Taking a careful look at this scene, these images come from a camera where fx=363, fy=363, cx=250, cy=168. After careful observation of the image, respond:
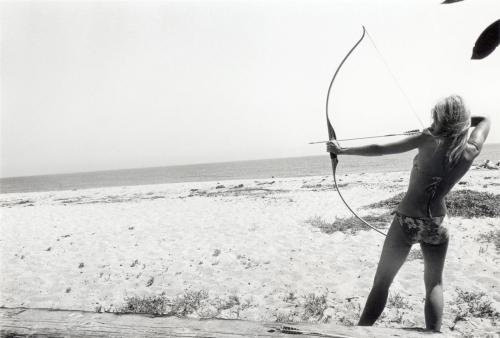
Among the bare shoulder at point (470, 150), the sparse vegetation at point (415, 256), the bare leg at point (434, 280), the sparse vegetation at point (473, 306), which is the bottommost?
the sparse vegetation at point (473, 306)

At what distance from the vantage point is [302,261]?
639cm

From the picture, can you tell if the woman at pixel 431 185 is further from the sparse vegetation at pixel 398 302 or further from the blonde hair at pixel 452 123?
the sparse vegetation at pixel 398 302

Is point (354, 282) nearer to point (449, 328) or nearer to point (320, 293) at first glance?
point (320, 293)

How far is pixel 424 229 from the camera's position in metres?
2.68

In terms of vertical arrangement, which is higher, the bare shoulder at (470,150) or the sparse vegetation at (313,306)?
the bare shoulder at (470,150)

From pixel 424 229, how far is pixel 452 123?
83 cm

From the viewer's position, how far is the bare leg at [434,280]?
9.01 feet

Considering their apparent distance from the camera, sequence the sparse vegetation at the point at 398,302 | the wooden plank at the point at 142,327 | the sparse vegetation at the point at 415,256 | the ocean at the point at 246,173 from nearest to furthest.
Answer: the wooden plank at the point at 142,327
the sparse vegetation at the point at 398,302
the sparse vegetation at the point at 415,256
the ocean at the point at 246,173

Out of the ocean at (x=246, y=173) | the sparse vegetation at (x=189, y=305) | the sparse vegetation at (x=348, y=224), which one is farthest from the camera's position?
the ocean at (x=246, y=173)

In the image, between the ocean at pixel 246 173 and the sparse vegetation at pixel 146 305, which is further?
the ocean at pixel 246 173

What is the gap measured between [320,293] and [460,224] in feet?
16.5

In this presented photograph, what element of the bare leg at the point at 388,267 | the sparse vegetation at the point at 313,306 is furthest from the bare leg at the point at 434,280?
the sparse vegetation at the point at 313,306

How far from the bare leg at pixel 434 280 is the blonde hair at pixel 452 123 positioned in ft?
2.46

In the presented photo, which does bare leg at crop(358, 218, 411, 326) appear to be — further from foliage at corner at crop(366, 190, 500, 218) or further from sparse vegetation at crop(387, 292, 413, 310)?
foliage at corner at crop(366, 190, 500, 218)
